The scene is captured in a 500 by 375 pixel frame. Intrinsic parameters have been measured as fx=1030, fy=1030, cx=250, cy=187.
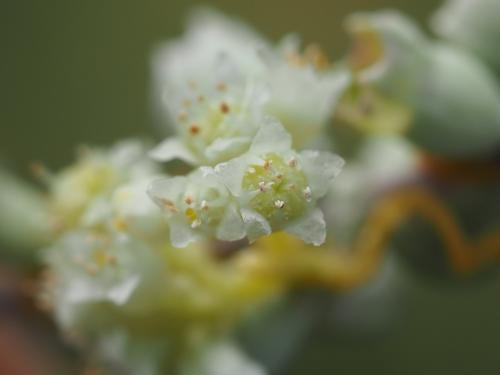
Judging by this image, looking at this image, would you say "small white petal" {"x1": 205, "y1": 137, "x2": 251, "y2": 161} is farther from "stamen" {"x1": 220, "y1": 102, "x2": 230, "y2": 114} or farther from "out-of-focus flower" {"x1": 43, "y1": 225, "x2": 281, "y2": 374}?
"out-of-focus flower" {"x1": 43, "y1": 225, "x2": 281, "y2": 374}

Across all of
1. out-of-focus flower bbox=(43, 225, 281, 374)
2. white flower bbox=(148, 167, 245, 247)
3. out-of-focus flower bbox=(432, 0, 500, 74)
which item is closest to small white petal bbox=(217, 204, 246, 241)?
white flower bbox=(148, 167, 245, 247)

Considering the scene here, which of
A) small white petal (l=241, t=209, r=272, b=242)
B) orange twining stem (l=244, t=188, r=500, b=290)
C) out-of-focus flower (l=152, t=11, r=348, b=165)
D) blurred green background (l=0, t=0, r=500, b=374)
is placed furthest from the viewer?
blurred green background (l=0, t=0, r=500, b=374)

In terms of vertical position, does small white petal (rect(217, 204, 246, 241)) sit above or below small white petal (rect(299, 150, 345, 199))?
below

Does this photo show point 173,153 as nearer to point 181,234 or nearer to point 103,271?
point 181,234

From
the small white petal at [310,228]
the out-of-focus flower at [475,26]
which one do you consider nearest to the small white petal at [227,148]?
the small white petal at [310,228]

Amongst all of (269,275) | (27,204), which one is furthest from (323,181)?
(27,204)

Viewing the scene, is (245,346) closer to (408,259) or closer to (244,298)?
(244,298)

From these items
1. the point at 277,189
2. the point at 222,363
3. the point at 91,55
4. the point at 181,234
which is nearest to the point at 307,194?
the point at 277,189
